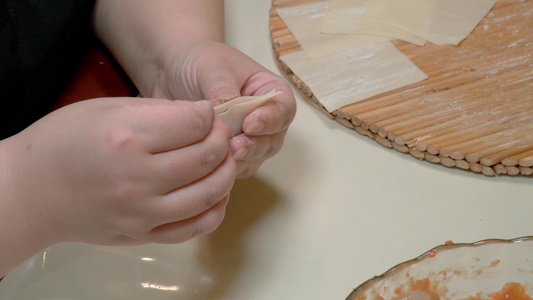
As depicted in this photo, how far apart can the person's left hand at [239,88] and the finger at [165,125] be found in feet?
0.29

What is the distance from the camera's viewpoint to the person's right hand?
45 centimetres

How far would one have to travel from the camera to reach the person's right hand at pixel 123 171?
0.45m

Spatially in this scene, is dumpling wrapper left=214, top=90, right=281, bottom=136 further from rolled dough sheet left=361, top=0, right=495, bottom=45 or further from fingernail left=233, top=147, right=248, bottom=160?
rolled dough sheet left=361, top=0, right=495, bottom=45

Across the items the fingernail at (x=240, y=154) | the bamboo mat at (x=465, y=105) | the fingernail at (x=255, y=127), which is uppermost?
the fingernail at (x=255, y=127)

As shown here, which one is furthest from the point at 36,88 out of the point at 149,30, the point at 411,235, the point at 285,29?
the point at 411,235

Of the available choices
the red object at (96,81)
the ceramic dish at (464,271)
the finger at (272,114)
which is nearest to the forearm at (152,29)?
the red object at (96,81)

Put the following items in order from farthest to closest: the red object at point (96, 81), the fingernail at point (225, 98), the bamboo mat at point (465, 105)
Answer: the red object at point (96, 81)
the bamboo mat at point (465, 105)
the fingernail at point (225, 98)

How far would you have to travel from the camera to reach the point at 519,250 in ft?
1.69

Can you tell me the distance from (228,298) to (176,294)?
5 cm

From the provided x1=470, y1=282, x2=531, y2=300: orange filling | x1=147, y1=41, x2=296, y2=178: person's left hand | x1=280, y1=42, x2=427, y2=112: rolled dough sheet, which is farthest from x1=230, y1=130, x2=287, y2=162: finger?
x1=470, y1=282, x2=531, y2=300: orange filling

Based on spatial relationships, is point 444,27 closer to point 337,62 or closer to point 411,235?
point 337,62

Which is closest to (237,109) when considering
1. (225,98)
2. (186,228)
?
(225,98)

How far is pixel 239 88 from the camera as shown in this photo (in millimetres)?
615

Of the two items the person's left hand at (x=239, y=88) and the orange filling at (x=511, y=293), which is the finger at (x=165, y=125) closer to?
the person's left hand at (x=239, y=88)
